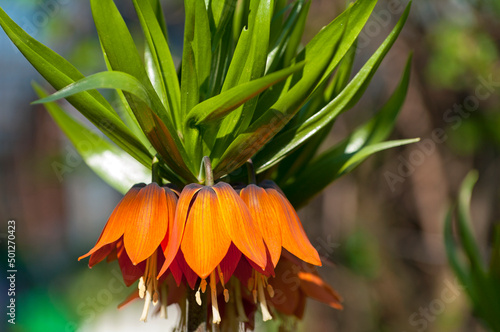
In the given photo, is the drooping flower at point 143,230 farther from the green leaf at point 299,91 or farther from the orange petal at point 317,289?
the orange petal at point 317,289

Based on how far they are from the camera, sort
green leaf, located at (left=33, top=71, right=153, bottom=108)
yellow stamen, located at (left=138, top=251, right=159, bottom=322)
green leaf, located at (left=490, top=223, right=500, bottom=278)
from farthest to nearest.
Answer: green leaf, located at (left=490, top=223, right=500, bottom=278), yellow stamen, located at (left=138, top=251, right=159, bottom=322), green leaf, located at (left=33, top=71, right=153, bottom=108)

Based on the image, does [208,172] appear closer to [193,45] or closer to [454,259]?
[193,45]

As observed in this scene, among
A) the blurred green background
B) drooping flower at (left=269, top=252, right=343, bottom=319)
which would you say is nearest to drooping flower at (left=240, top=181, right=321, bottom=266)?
drooping flower at (left=269, top=252, right=343, bottom=319)

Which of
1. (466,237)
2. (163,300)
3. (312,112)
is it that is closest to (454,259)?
(466,237)

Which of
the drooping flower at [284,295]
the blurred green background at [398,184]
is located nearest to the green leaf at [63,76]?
the drooping flower at [284,295]

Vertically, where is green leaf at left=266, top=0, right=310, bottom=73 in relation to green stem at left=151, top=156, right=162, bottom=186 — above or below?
above

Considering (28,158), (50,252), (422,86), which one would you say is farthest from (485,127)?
(28,158)

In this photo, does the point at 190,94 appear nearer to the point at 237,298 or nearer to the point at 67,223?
the point at 237,298

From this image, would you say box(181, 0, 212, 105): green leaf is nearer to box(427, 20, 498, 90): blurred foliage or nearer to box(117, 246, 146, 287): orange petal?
box(117, 246, 146, 287): orange petal
